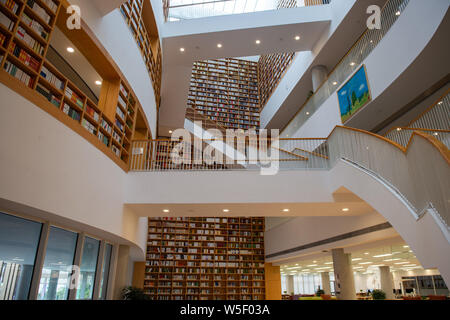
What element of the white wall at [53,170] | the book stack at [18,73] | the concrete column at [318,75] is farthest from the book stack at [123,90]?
the concrete column at [318,75]

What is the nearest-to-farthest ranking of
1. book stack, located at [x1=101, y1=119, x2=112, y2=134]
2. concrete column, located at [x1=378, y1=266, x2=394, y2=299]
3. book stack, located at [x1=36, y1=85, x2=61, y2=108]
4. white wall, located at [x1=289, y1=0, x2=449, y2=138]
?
book stack, located at [x1=36, y1=85, x2=61, y2=108]
book stack, located at [x1=101, y1=119, x2=112, y2=134]
white wall, located at [x1=289, y1=0, x2=449, y2=138]
concrete column, located at [x1=378, y1=266, x2=394, y2=299]

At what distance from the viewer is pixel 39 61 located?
3654mm

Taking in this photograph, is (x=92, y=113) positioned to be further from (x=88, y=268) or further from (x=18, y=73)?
(x=88, y=268)

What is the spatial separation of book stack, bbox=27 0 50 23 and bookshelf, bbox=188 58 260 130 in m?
11.1

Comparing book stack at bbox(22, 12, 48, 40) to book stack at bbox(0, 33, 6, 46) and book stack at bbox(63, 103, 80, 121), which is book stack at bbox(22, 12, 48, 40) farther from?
book stack at bbox(63, 103, 80, 121)

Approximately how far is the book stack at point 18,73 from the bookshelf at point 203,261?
9343mm

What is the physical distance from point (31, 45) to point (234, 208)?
462 centimetres

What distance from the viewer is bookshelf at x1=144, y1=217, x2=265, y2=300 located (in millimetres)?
11578

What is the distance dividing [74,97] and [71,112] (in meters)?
0.25

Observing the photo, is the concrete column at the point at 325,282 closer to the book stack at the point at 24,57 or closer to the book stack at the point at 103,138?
the book stack at the point at 103,138

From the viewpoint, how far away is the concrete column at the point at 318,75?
11.4 meters

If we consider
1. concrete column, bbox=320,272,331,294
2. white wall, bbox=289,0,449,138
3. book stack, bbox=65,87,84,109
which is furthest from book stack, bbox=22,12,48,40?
concrete column, bbox=320,272,331,294

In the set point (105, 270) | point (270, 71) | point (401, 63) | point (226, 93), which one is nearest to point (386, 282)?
point (401, 63)
